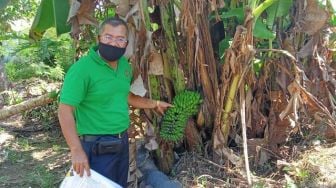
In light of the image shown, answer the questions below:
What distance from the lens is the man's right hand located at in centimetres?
221

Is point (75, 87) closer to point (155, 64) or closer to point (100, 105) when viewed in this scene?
point (100, 105)

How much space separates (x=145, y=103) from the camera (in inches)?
113

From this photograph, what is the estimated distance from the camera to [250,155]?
3.18 metres

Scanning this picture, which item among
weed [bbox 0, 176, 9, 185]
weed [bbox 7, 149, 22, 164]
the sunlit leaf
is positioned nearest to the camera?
the sunlit leaf

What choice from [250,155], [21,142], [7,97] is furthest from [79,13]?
[7,97]

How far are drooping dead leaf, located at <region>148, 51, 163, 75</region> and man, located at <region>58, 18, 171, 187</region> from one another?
34cm

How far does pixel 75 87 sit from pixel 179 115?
95 centimetres

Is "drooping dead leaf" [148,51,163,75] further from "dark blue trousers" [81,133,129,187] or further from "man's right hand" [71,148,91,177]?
"man's right hand" [71,148,91,177]

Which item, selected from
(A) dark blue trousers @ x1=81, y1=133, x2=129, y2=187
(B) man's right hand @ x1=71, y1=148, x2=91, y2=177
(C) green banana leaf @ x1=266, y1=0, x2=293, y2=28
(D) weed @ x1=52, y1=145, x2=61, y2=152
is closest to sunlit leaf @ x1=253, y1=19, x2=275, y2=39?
(C) green banana leaf @ x1=266, y1=0, x2=293, y2=28

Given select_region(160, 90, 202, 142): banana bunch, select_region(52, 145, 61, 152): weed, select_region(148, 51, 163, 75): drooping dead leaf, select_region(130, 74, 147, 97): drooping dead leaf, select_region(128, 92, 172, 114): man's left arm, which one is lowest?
select_region(52, 145, 61, 152): weed

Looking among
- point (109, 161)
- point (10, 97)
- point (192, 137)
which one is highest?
point (109, 161)

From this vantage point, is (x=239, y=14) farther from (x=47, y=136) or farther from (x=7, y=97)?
(x=7, y=97)

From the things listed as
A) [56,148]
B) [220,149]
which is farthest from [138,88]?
[56,148]

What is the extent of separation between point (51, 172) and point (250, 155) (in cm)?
160
